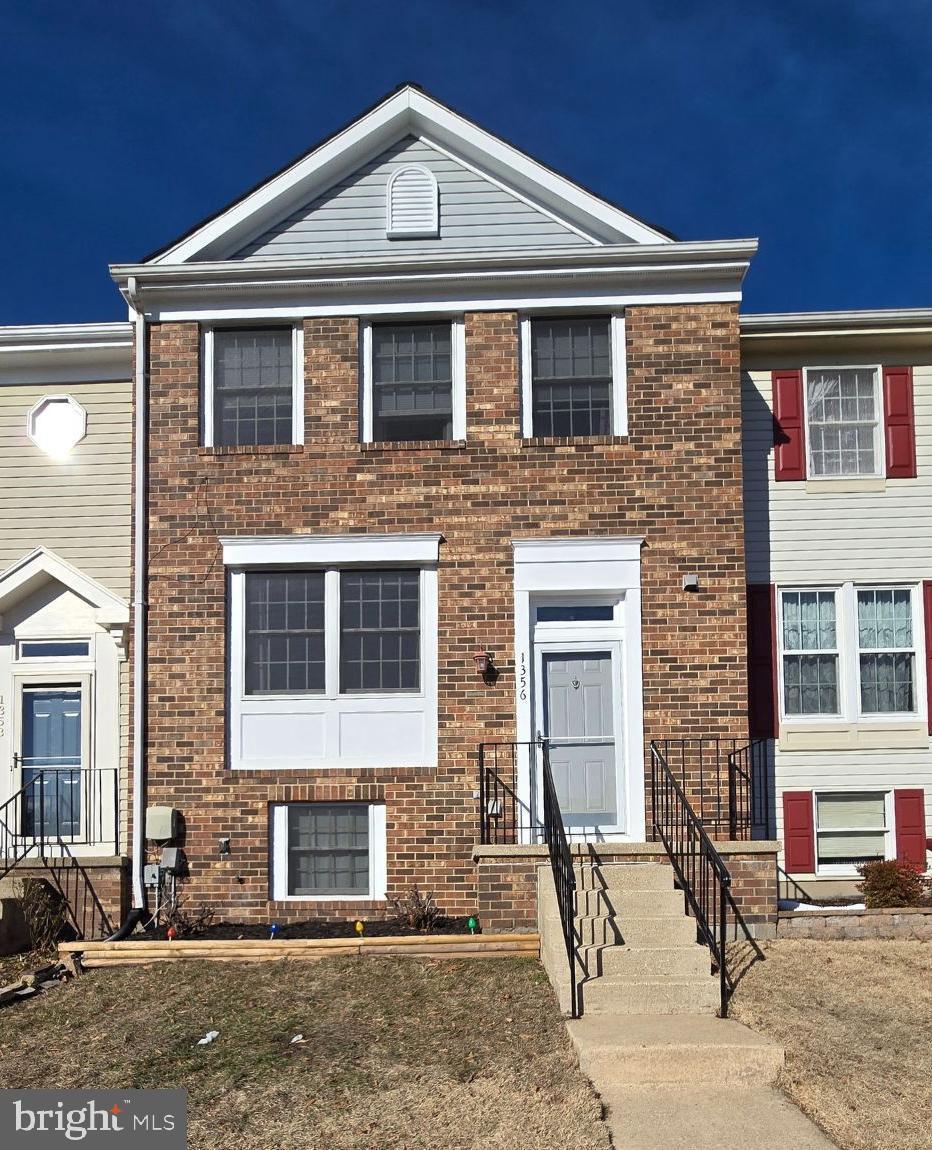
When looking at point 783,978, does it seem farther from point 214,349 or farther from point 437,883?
point 214,349

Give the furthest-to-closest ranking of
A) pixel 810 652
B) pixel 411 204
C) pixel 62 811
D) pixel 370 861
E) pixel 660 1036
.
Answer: pixel 810 652 < pixel 62 811 < pixel 411 204 < pixel 370 861 < pixel 660 1036

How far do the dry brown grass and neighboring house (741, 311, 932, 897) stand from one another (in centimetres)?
231

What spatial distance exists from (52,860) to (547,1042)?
5.73 meters

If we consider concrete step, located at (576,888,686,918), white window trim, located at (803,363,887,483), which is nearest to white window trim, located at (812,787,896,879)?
concrete step, located at (576,888,686,918)

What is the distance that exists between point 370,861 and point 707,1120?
17.3ft

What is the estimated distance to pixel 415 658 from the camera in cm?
1121

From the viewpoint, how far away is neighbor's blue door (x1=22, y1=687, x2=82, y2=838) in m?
11.9

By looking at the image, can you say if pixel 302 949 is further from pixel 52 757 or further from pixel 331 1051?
pixel 52 757

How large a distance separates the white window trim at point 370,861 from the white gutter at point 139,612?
1248 millimetres

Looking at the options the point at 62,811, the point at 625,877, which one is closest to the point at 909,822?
the point at 625,877

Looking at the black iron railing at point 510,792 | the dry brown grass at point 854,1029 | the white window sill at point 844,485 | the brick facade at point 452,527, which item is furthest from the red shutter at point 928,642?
the black iron railing at point 510,792

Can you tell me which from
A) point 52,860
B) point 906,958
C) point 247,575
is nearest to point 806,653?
point 906,958

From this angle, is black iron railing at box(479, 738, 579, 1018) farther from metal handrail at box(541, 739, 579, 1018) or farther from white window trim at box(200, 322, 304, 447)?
white window trim at box(200, 322, 304, 447)

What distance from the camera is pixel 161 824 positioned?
1085cm
